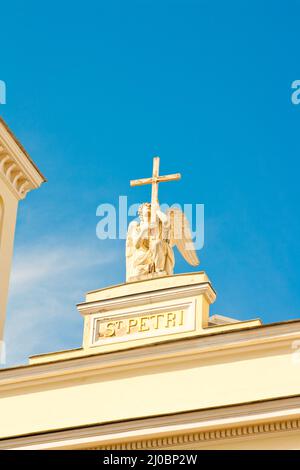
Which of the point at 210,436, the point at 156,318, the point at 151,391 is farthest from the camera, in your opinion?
the point at 156,318

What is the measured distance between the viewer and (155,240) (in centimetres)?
1941

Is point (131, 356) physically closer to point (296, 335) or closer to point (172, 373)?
point (172, 373)

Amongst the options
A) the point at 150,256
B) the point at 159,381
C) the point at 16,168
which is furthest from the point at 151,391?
the point at 16,168

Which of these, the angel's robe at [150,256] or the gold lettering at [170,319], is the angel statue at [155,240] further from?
the gold lettering at [170,319]

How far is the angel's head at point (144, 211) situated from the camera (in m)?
19.8

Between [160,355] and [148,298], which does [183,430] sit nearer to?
[160,355]

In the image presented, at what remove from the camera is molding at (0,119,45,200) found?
2148cm

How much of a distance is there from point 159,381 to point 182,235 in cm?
308

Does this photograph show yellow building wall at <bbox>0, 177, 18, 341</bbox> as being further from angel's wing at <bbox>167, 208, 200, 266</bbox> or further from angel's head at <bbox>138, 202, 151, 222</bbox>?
angel's wing at <bbox>167, 208, 200, 266</bbox>

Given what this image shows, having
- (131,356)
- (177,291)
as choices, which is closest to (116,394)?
(131,356)

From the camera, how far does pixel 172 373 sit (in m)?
17.9

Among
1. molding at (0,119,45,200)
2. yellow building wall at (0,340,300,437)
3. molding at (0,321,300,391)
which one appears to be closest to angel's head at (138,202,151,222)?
molding at (0,321,300,391)
